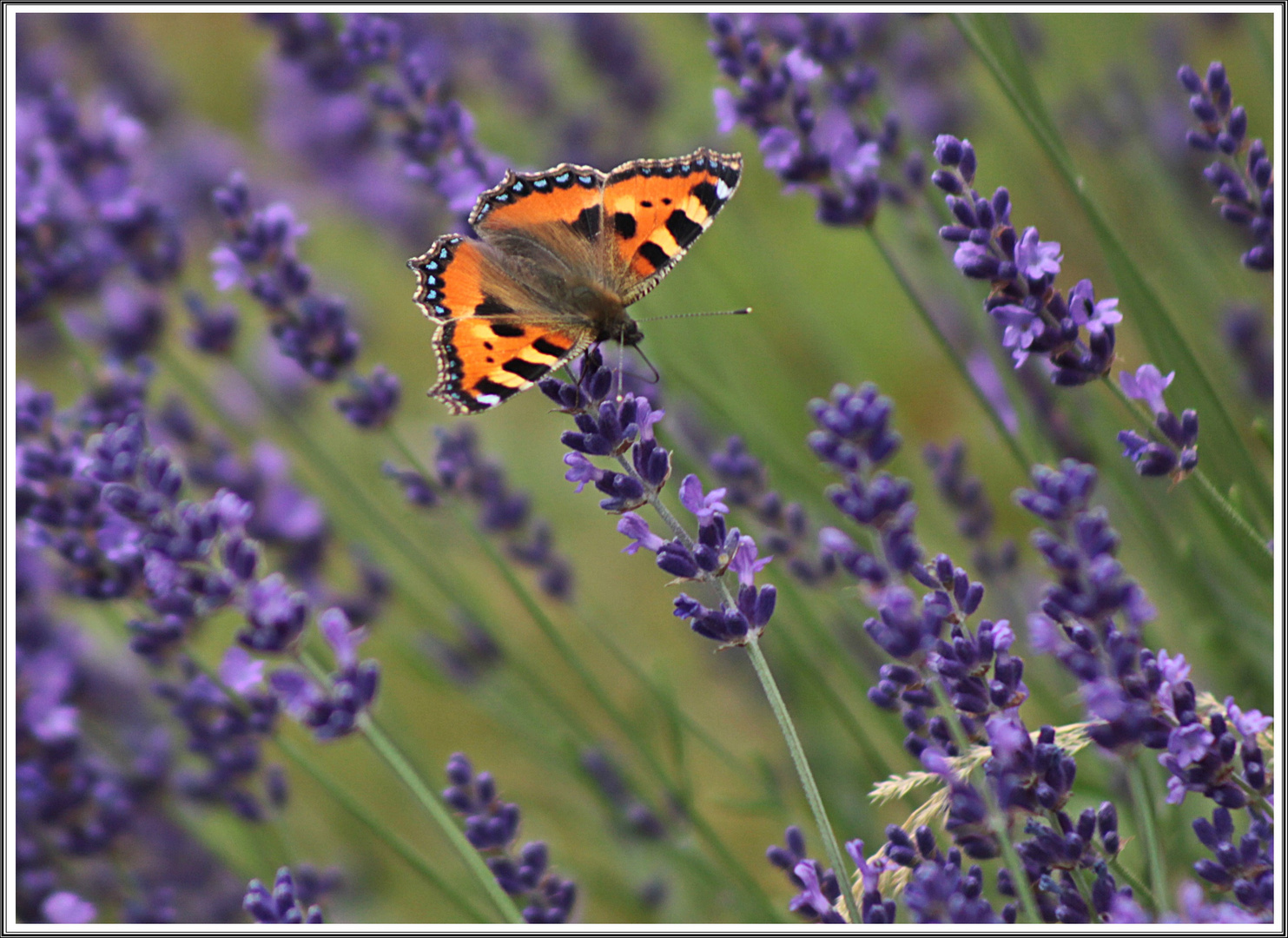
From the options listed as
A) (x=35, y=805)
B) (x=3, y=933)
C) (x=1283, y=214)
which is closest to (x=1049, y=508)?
(x=1283, y=214)

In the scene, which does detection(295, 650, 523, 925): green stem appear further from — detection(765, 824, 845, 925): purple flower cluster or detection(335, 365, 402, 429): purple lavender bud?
detection(335, 365, 402, 429): purple lavender bud

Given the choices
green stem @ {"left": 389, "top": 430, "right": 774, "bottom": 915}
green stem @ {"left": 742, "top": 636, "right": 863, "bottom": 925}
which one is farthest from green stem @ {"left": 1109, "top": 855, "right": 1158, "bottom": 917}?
green stem @ {"left": 389, "top": 430, "right": 774, "bottom": 915}

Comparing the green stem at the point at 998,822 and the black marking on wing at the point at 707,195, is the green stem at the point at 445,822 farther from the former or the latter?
the black marking on wing at the point at 707,195

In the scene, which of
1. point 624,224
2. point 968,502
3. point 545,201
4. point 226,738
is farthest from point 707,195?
point 226,738

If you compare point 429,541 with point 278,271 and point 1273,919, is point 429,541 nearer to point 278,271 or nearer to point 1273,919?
point 278,271

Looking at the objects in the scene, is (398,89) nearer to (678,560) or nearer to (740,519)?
(740,519)
